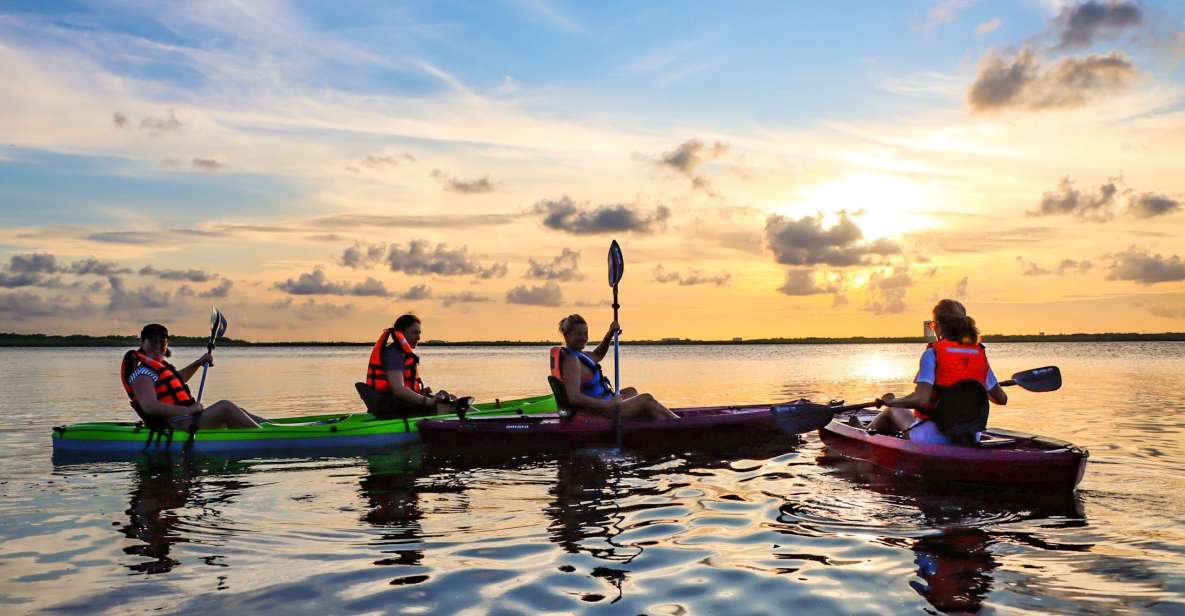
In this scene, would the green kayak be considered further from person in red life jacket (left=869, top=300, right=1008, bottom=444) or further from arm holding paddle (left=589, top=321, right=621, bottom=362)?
person in red life jacket (left=869, top=300, right=1008, bottom=444)

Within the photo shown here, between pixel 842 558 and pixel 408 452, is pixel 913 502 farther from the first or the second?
pixel 408 452

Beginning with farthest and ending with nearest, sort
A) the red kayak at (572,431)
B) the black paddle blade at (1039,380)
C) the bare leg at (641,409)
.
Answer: the bare leg at (641,409)
the red kayak at (572,431)
the black paddle blade at (1039,380)

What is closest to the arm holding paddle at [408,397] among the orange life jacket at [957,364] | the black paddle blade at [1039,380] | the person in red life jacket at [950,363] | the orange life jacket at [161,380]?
the orange life jacket at [161,380]

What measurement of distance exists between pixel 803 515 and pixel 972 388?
103 inches

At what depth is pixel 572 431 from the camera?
38.1 feet

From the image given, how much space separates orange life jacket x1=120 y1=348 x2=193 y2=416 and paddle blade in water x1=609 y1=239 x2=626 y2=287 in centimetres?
665

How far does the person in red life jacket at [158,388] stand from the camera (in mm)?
11305

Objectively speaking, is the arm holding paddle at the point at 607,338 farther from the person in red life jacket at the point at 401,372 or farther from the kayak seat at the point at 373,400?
the kayak seat at the point at 373,400

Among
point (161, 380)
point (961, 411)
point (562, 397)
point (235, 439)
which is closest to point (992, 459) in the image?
point (961, 411)

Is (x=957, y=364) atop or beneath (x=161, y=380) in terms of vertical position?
atop

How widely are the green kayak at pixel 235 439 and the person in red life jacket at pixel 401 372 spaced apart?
55 cm

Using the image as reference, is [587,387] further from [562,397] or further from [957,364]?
[957,364]

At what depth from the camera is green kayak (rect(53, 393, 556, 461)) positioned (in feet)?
38.6

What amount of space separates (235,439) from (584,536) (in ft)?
24.1
